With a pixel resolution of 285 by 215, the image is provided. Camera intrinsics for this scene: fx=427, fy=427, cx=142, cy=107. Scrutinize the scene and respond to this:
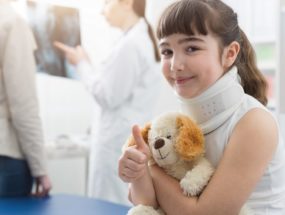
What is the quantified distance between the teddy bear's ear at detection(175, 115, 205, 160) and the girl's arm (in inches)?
2.2

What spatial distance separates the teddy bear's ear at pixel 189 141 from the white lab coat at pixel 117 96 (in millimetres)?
1231

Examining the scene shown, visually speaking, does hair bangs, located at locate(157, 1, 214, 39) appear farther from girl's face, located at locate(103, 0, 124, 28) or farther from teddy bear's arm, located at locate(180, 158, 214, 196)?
girl's face, located at locate(103, 0, 124, 28)

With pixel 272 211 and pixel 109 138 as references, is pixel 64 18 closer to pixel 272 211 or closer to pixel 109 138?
pixel 109 138

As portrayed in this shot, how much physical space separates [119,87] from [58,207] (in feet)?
2.38

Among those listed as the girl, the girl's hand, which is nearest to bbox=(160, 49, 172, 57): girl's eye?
the girl

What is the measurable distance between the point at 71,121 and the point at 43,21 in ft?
3.60

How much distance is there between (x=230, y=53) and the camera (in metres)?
0.98

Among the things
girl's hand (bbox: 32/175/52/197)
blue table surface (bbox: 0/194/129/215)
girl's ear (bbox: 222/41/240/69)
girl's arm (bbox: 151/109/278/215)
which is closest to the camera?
girl's arm (bbox: 151/109/278/215)

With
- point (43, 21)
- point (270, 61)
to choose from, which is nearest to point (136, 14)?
point (43, 21)

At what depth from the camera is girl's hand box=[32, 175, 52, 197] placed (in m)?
1.77

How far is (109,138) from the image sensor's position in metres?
2.18

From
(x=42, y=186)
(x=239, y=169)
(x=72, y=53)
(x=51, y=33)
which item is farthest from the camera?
(x=51, y=33)

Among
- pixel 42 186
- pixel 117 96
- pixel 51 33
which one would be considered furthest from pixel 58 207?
pixel 51 33

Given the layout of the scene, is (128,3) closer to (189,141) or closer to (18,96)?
(18,96)
